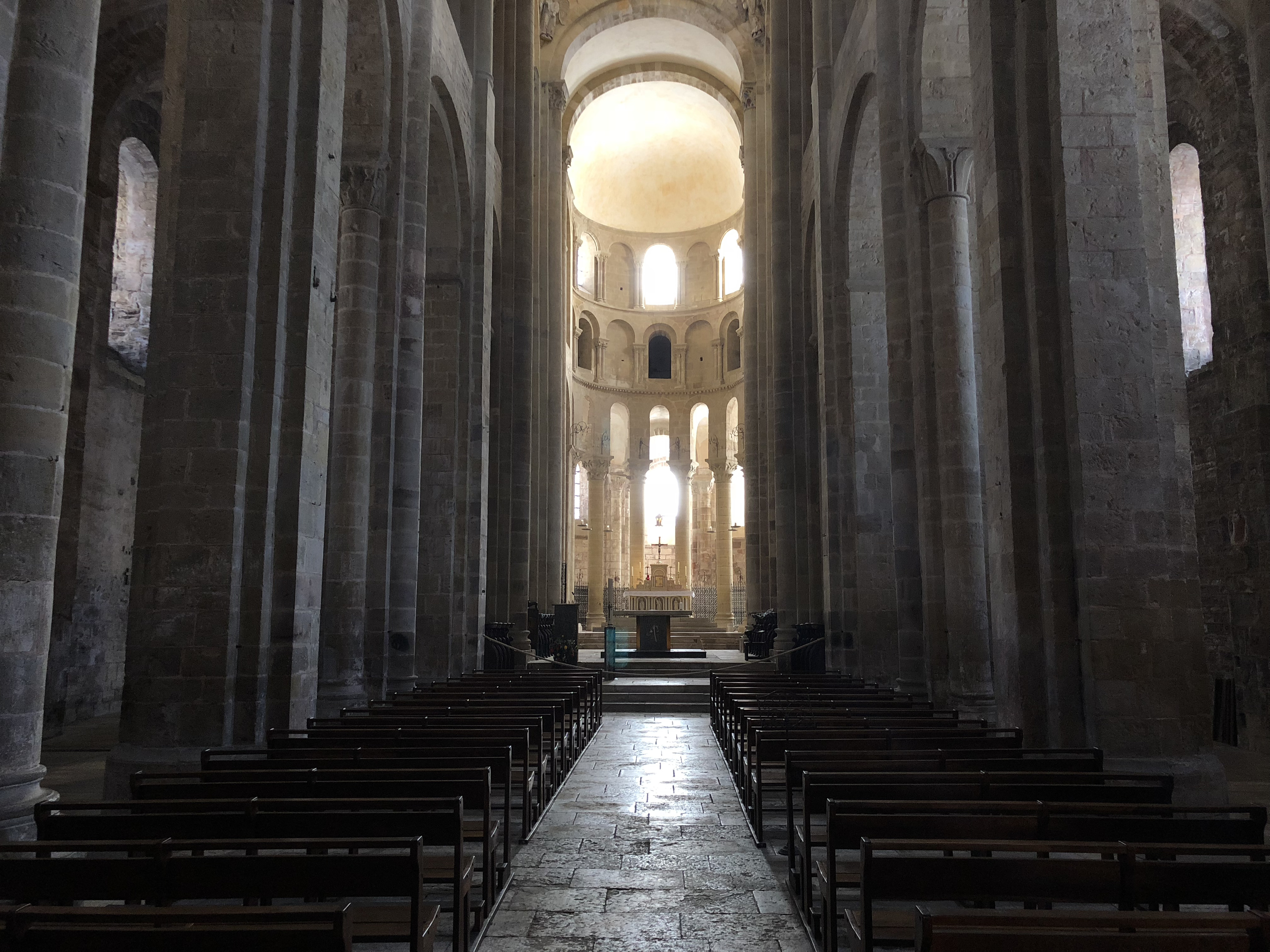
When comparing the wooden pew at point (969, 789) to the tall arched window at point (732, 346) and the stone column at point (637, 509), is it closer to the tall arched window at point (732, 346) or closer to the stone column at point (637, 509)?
the stone column at point (637, 509)

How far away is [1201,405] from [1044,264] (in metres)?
8.28

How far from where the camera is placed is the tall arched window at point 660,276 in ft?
140

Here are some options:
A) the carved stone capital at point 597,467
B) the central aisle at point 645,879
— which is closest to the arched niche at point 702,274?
the carved stone capital at point 597,467

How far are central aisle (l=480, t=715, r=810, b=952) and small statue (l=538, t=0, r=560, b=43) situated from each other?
25.6m

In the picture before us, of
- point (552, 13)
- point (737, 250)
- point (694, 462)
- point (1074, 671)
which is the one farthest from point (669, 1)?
point (1074, 671)

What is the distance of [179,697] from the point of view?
7.63m

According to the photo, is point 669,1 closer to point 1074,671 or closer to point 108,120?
point 108,120

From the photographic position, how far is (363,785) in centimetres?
513

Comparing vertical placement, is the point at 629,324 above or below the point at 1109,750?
above

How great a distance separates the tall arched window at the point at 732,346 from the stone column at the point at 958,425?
28531 mm

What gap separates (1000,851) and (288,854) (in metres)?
3.42

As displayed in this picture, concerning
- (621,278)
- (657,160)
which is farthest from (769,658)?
(657,160)

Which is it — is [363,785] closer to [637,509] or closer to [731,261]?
[637,509]

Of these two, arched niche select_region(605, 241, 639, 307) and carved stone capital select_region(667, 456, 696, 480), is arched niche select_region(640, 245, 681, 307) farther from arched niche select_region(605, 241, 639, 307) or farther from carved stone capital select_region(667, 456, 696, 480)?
carved stone capital select_region(667, 456, 696, 480)
